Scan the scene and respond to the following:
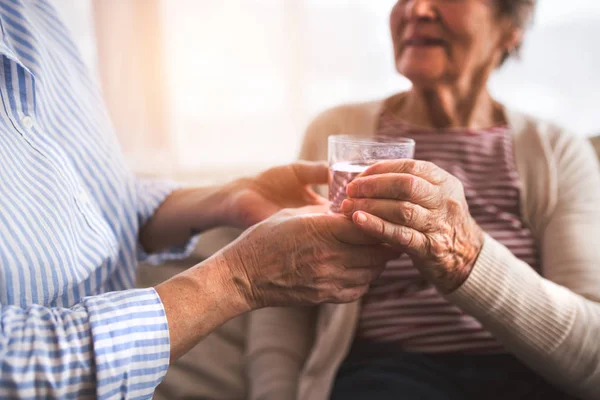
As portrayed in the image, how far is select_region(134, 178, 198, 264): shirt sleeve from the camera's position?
1131mm

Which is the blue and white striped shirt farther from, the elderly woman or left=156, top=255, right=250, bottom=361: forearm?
the elderly woman

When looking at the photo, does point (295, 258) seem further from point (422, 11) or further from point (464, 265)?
point (422, 11)

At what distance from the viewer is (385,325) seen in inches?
→ 47.1

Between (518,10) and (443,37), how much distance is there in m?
0.25

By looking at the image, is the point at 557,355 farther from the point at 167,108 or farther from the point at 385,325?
the point at 167,108

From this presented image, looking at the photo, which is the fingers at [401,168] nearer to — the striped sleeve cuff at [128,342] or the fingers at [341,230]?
the fingers at [341,230]

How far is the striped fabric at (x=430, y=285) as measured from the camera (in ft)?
3.87

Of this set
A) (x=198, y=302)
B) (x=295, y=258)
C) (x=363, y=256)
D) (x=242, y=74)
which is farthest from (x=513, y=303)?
(x=242, y=74)

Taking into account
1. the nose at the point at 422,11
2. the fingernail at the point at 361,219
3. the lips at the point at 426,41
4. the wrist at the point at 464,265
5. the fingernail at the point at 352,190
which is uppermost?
the nose at the point at 422,11

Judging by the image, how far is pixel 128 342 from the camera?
0.66 meters

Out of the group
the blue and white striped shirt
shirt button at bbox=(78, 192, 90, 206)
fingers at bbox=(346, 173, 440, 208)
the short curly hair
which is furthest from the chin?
shirt button at bbox=(78, 192, 90, 206)

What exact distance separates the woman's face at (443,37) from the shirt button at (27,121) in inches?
34.6

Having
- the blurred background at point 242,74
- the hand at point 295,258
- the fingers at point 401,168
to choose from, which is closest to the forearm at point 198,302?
the hand at point 295,258

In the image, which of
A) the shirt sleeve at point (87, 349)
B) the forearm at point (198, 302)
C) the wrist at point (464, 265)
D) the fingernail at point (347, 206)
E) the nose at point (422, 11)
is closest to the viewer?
the shirt sleeve at point (87, 349)
